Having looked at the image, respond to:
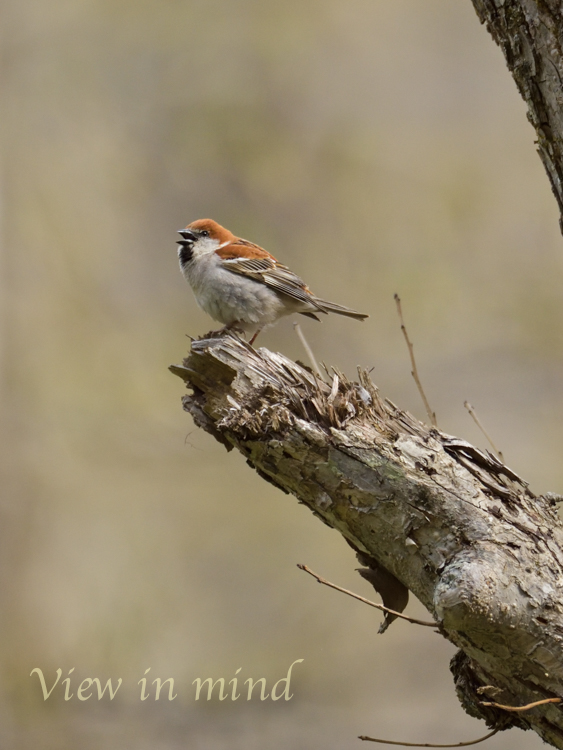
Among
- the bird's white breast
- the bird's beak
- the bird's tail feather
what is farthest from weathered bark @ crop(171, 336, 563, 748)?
the bird's beak

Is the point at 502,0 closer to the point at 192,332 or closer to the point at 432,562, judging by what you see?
the point at 432,562

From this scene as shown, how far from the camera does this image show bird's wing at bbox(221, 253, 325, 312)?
2.51m

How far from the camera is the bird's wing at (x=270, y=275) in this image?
251cm

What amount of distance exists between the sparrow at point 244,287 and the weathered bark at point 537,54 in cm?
128

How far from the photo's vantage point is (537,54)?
1.22 m

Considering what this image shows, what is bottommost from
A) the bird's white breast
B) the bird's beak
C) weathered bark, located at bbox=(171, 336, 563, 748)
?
weathered bark, located at bbox=(171, 336, 563, 748)

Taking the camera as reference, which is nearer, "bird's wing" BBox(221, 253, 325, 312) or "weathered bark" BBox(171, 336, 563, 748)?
"weathered bark" BBox(171, 336, 563, 748)

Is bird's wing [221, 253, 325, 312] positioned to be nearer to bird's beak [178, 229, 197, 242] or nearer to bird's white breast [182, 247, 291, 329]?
bird's white breast [182, 247, 291, 329]

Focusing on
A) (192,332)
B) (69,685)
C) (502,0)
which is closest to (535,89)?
(502,0)

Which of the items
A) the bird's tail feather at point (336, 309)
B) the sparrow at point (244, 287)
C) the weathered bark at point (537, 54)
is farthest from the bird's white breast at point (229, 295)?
the weathered bark at point (537, 54)

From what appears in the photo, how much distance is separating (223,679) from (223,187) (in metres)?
3.01

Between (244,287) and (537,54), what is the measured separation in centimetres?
Answer: 141

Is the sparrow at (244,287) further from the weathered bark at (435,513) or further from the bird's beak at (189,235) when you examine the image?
the weathered bark at (435,513)

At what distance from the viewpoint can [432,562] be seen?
1288 millimetres
